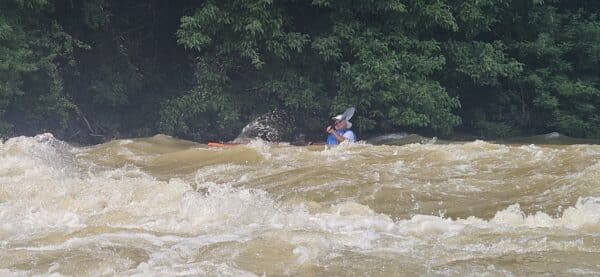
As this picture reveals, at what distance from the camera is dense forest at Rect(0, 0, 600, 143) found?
1316 cm

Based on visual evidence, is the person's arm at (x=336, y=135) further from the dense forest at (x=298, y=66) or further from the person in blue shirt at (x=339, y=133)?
the dense forest at (x=298, y=66)

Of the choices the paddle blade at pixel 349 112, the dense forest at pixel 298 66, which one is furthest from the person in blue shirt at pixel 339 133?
the dense forest at pixel 298 66

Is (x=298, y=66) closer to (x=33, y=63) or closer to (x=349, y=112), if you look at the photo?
(x=349, y=112)

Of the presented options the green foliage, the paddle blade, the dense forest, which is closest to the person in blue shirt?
the paddle blade

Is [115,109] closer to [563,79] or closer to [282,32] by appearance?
[282,32]

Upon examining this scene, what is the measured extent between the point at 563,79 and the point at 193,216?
34.8 ft

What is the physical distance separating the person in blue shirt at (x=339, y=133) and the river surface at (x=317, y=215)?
68.8 inches

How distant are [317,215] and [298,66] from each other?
8223mm

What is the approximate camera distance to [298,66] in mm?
13969

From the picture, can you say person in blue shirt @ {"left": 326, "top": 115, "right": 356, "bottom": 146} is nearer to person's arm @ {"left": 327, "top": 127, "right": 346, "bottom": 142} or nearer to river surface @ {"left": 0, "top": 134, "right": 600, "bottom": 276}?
person's arm @ {"left": 327, "top": 127, "right": 346, "bottom": 142}

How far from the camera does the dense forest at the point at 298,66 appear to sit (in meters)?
13.2

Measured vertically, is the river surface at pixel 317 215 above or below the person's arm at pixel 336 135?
above

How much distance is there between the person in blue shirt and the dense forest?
159 centimetres

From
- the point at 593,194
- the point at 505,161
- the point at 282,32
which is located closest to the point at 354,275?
the point at 593,194
